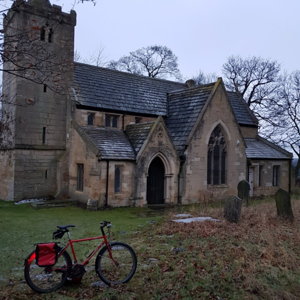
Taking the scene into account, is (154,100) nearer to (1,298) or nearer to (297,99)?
(1,298)

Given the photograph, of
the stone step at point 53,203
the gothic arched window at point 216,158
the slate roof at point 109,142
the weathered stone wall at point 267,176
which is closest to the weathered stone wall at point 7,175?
the stone step at point 53,203

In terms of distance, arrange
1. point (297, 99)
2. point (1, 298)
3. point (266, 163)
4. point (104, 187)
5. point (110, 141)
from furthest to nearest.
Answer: point (297, 99), point (266, 163), point (110, 141), point (104, 187), point (1, 298)

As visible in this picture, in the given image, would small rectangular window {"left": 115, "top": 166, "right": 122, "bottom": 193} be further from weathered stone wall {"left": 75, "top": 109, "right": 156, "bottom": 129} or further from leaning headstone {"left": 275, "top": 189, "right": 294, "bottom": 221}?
leaning headstone {"left": 275, "top": 189, "right": 294, "bottom": 221}

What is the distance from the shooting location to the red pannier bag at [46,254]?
5.96m

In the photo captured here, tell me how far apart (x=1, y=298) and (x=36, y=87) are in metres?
16.2

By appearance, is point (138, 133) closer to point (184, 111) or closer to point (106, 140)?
point (106, 140)

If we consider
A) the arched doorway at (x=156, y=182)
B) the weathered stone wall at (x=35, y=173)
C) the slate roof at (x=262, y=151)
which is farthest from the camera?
the slate roof at (x=262, y=151)

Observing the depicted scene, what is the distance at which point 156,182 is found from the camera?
67.7ft

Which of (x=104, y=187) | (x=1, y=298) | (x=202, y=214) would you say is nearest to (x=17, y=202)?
(x=104, y=187)

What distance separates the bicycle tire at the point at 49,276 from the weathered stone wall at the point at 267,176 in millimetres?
21091

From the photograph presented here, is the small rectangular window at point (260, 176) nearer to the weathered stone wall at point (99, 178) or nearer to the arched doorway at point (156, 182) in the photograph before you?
the arched doorway at point (156, 182)

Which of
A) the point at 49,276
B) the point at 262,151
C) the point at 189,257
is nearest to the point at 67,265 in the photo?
the point at 49,276

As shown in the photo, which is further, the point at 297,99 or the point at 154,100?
the point at 297,99

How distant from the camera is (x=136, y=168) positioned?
62.3 ft
